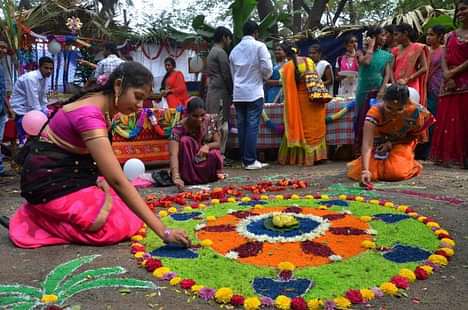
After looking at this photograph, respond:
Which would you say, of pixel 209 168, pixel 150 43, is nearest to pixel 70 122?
pixel 209 168

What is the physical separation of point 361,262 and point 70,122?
187 cm

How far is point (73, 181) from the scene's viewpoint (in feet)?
10.3

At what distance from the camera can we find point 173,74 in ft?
30.7

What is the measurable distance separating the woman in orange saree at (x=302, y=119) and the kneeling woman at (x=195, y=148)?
166cm

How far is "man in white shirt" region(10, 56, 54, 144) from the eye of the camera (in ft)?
20.9

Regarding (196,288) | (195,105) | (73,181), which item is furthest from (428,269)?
(195,105)

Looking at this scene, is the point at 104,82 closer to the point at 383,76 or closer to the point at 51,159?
the point at 51,159

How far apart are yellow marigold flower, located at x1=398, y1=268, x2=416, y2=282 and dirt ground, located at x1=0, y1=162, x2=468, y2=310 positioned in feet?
0.11

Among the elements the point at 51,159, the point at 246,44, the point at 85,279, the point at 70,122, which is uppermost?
the point at 246,44

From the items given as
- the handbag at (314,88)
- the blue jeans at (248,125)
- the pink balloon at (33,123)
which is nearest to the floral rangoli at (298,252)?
the pink balloon at (33,123)

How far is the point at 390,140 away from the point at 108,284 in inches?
143

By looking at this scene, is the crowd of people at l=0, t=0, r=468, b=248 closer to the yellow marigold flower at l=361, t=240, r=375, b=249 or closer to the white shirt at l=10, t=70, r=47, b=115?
the white shirt at l=10, t=70, r=47, b=115

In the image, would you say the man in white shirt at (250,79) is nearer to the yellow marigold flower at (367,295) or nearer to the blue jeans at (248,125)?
the blue jeans at (248,125)

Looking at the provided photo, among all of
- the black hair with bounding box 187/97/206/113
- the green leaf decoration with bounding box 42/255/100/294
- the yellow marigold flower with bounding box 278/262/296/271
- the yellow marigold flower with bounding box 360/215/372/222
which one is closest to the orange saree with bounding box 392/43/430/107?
the black hair with bounding box 187/97/206/113
